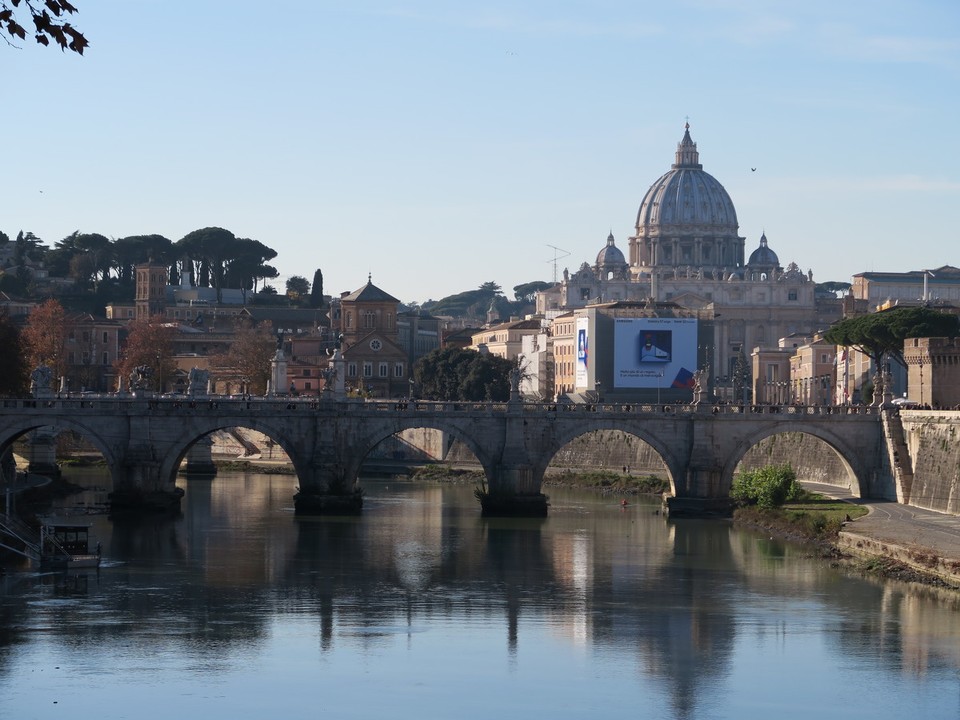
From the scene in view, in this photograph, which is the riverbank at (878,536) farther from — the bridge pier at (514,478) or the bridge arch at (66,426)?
the bridge arch at (66,426)

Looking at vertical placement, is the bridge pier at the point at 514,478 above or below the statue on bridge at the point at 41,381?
below

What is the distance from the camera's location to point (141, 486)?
215ft

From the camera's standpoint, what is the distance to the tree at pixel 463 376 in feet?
384

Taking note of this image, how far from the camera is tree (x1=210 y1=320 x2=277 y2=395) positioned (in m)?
114

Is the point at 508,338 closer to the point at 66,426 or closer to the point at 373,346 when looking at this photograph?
the point at 373,346

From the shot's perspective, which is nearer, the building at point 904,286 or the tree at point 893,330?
the tree at point 893,330

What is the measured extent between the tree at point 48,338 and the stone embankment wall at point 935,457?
52609mm

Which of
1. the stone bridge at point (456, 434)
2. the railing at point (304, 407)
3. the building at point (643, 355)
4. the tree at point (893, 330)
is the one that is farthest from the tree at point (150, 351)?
the tree at point (893, 330)

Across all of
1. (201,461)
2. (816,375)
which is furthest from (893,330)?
(201,461)

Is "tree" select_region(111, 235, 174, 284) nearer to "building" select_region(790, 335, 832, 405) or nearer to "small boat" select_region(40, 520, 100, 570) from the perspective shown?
"building" select_region(790, 335, 832, 405)

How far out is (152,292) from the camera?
152500 millimetres

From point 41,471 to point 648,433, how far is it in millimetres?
28617

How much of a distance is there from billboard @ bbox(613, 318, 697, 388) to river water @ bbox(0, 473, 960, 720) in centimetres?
5797

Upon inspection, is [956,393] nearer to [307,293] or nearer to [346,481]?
[346,481]
